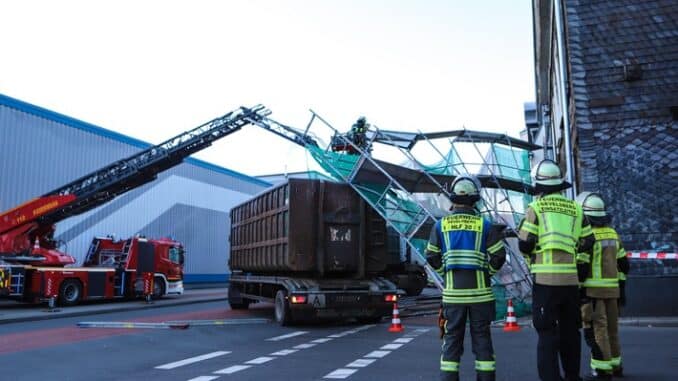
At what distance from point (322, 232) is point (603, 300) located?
6918 mm

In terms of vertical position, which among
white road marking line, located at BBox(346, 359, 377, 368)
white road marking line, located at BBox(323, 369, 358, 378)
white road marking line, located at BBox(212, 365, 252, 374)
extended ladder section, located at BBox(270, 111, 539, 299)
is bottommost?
white road marking line, located at BBox(212, 365, 252, 374)

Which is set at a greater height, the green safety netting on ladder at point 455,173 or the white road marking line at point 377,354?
the green safety netting on ladder at point 455,173

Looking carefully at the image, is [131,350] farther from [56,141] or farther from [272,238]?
[56,141]

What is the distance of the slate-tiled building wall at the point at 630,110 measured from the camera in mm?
11219

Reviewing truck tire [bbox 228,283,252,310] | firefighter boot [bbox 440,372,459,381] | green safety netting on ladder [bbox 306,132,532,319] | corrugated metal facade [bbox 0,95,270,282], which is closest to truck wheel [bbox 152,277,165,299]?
truck tire [bbox 228,283,252,310]

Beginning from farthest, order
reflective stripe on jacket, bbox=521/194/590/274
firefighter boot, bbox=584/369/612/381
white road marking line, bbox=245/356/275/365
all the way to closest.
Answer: white road marking line, bbox=245/356/275/365 < firefighter boot, bbox=584/369/612/381 < reflective stripe on jacket, bbox=521/194/590/274

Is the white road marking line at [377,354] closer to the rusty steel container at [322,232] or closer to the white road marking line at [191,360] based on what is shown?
the white road marking line at [191,360]

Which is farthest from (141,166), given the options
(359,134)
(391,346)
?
(391,346)

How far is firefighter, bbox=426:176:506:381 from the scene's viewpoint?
462 centimetres

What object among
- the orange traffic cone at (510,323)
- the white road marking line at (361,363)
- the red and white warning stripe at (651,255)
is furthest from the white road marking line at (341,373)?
the red and white warning stripe at (651,255)

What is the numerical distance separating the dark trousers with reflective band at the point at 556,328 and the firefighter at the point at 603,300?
804 mm

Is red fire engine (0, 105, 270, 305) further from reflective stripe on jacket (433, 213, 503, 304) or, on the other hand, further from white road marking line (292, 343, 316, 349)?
reflective stripe on jacket (433, 213, 503, 304)

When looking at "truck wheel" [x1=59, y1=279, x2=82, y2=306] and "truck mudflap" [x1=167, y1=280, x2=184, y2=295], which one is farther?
"truck mudflap" [x1=167, y1=280, x2=184, y2=295]

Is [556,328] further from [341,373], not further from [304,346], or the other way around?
[304,346]
